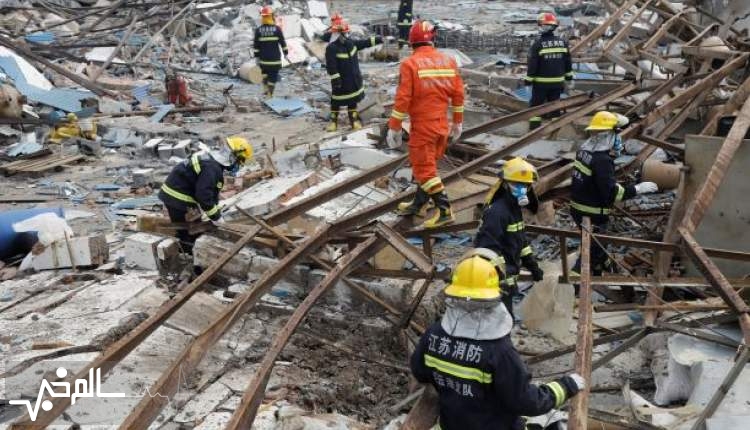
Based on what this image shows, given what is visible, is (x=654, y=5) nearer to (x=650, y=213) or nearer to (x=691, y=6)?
(x=691, y=6)

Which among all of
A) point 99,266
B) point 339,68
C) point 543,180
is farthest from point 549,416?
point 339,68

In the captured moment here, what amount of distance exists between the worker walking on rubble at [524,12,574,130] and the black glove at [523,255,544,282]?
148 inches

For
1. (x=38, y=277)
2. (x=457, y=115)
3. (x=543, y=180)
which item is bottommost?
(x=38, y=277)

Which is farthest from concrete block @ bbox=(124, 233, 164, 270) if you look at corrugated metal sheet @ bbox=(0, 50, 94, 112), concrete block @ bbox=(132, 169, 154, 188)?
corrugated metal sheet @ bbox=(0, 50, 94, 112)

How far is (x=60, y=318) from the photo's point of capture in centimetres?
573

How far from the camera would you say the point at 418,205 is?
5855 millimetres

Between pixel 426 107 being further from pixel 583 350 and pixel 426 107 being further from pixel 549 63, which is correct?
pixel 549 63

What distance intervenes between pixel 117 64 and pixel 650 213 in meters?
11.7

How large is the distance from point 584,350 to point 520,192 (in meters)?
1.48

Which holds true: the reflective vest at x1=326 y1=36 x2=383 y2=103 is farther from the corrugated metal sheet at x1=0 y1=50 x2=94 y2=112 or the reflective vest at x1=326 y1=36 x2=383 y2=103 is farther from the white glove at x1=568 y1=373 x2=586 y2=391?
the white glove at x1=568 y1=373 x2=586 y2=391

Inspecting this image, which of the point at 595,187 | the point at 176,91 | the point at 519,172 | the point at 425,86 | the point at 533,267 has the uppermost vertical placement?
the point at 425,86

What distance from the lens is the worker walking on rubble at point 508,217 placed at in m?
4.92

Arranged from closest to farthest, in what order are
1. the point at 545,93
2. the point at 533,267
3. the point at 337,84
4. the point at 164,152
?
the point at 533,267 → the point at 545,93 → the point at 164,152 → the point at 337,84

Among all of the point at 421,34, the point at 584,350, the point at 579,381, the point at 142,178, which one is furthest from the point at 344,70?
the point at 579,381
